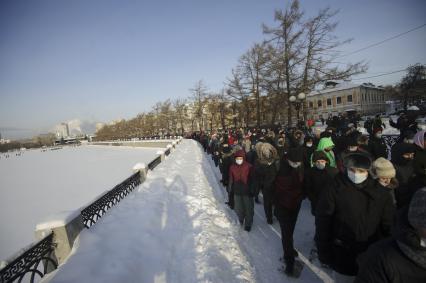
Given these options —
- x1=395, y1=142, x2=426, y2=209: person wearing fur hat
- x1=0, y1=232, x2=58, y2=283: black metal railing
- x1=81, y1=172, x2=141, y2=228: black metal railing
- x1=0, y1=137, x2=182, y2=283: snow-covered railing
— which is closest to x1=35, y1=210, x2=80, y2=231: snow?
x1=0, y1=137, x2=182, y2=283: snow-covered railing

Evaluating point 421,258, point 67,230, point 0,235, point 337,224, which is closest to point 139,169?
point 67,230

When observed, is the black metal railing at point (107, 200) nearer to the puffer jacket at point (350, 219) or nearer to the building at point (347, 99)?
the puffer jacket at point (350, 219)

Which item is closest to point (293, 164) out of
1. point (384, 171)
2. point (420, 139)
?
point (384, 171)

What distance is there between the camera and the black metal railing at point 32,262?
3215mm

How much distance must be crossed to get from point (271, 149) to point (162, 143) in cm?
4475

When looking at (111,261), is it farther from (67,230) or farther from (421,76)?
(421,76)

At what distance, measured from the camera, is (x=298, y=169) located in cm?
402

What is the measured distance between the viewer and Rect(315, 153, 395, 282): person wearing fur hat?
242 cm

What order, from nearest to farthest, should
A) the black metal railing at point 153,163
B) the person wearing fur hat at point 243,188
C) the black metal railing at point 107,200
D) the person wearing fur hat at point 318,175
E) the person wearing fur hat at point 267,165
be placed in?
the person wearing fur hat at point 318,175, the person wearing fur hat at point 267,165, the black metal railing at point 107,200, the person wearing fur hat at point 243,188, the black metal railing at point 153,163

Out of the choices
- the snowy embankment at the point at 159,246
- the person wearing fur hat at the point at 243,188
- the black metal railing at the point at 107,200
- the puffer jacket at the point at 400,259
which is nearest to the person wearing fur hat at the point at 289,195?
the snowy embankment at the point at 159,246

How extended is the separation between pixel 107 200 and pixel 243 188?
3.73 meters

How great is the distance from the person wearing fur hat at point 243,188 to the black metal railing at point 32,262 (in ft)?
Result: 12.2

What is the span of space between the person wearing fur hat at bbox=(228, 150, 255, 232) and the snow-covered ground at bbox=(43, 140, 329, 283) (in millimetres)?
336

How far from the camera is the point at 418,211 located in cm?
132
